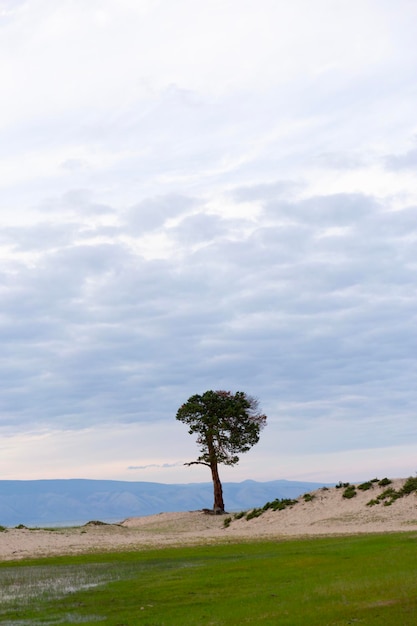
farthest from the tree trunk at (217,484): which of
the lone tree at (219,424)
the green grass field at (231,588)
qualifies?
the green grass field at (231,588)

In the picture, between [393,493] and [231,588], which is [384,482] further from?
[231,588]

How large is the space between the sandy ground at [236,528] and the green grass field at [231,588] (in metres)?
12.2

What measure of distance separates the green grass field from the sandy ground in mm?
12178

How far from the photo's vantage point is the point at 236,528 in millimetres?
74875

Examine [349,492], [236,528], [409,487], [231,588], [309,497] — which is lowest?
[236,528]

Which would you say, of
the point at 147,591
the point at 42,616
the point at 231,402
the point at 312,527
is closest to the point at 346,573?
the point at 147,591

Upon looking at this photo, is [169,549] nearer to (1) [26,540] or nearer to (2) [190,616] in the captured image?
(1) [26,540]

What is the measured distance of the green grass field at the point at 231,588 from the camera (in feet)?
74.7

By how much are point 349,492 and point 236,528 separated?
12.2 m

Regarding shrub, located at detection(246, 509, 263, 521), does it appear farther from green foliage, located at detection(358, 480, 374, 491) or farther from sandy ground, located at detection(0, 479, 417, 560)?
green foliage, located at detection(358, 480, 374, 491)

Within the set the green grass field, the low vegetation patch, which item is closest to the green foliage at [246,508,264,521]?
the low vegetation patch

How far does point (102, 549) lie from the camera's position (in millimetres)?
54906

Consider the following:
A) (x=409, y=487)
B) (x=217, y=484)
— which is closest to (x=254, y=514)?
(x=217, y=484)

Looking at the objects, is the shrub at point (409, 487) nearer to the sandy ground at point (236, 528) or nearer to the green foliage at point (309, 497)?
the sandy ground at point (236, 528)
